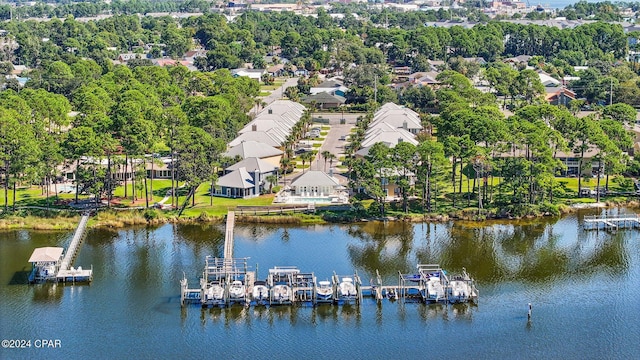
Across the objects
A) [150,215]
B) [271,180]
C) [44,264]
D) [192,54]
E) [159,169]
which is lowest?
[44,264]

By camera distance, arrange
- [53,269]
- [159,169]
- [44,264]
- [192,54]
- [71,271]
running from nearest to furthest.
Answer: [53,269]
[44,264]
[71,271]
[159,169]
[192,54]

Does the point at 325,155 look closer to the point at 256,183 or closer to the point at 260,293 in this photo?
the point at 256,183

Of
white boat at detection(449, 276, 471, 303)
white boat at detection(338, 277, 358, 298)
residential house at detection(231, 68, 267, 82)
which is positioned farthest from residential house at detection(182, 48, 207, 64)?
white boat at detection(449, 276, 471, 303)

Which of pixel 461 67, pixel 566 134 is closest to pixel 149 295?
pixel 566 134

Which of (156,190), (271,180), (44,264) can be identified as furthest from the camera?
(156,190)

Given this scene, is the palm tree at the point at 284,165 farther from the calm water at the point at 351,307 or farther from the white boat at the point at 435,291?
the white boat at the point at 435,291

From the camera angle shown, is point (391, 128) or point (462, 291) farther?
point (391, 128)

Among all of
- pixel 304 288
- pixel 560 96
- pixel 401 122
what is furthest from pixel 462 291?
pixel 560 96

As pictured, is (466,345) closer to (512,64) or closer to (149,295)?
(149,295)
